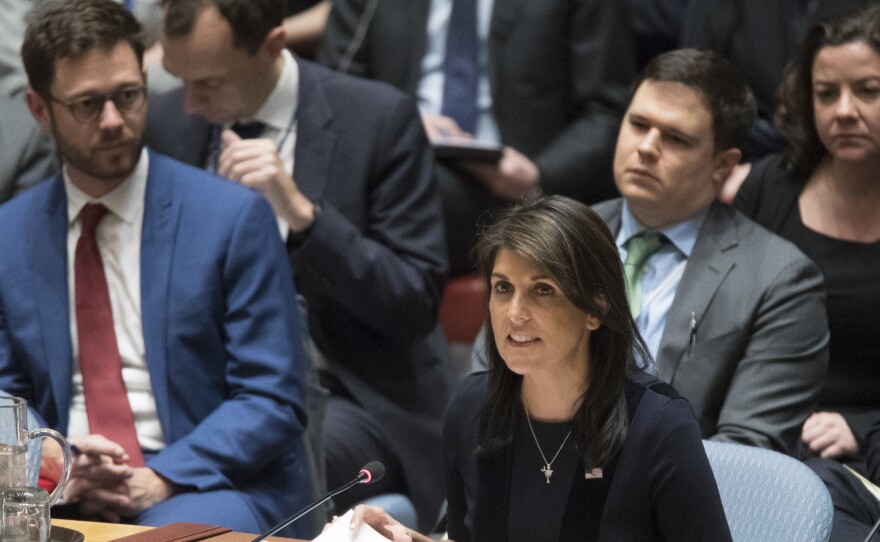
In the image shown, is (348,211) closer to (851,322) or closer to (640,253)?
(640,253)

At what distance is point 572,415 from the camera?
6.44 ft

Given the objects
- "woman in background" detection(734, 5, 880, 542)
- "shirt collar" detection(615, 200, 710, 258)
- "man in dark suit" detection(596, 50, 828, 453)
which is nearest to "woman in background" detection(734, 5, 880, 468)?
"woman in background" detection(734, 5, 880, 542)

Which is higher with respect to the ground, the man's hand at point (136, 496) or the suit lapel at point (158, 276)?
the suit lapel at point (158, 276)

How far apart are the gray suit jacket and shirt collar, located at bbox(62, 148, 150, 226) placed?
1068 millimetres

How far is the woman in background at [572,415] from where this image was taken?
6.20 ft

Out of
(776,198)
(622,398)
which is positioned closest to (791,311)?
(776,198)

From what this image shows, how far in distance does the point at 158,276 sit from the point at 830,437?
138 centimetres

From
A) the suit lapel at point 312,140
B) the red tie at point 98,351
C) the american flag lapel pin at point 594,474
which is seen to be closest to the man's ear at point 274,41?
the suit lapel at point 312,140

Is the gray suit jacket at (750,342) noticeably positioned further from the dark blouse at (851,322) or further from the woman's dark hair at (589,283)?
the woman's dark hair at (589,283)

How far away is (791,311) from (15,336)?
1.51 metres

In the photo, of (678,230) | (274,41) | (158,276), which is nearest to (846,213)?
(678,230)

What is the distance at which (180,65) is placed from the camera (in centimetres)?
316

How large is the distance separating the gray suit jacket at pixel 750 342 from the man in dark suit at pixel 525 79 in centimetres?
113

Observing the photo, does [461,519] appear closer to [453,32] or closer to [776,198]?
[776,198]
